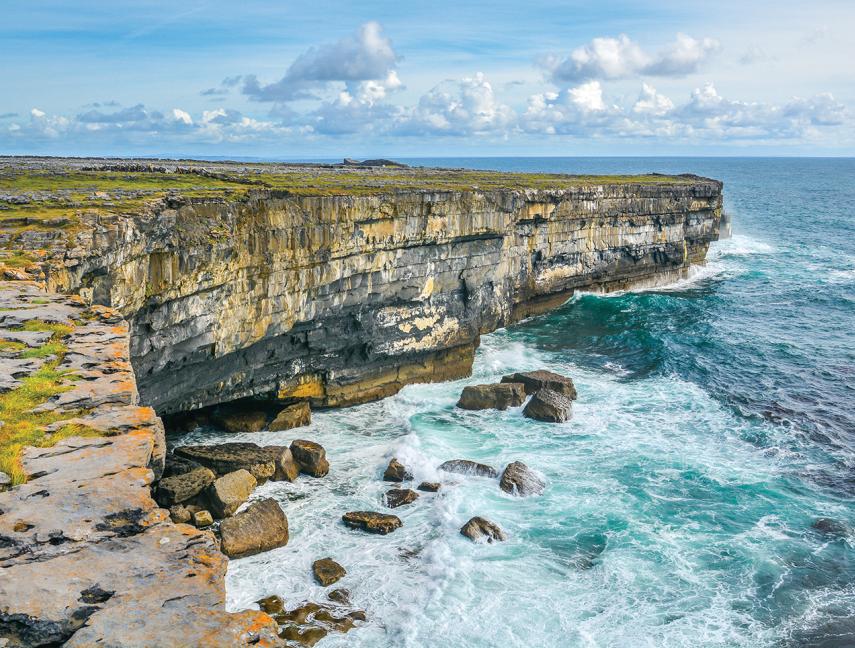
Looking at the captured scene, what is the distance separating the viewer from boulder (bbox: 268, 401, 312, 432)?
28625 mm

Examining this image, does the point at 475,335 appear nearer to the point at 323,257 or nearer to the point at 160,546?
the point at 323,257

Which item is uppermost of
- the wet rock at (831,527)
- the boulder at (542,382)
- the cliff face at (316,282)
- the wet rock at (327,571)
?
the cliff face at (316,282)

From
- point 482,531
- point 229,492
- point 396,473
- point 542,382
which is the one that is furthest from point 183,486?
point 542,382

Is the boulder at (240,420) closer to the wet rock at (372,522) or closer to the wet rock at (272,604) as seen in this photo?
the wet rock at (372,522)

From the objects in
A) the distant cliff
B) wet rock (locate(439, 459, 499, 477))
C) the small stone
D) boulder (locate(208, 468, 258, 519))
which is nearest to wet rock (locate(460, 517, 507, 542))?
wet rock (locate(439, 459, 499, 477))

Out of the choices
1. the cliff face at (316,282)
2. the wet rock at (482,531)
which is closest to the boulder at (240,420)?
the cliff face at (316,282)

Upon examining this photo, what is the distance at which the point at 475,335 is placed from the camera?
37719 millimetres

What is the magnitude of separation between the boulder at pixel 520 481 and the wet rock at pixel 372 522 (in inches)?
173

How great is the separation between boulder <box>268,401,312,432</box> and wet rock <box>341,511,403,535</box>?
25.8ft

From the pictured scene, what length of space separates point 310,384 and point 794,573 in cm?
1995

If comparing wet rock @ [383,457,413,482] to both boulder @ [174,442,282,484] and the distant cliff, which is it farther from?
the distant cliff

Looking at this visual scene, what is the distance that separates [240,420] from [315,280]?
6593mm

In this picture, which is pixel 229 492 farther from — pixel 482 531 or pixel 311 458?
pixel 482 531

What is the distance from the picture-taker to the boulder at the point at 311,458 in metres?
24.6
